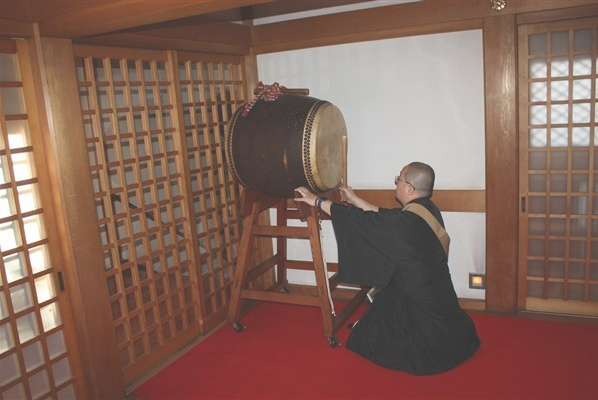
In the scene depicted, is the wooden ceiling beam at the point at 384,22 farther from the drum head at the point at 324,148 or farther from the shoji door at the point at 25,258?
the shoji door at the point at 25,258

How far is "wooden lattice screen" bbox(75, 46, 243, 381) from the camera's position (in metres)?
2.95


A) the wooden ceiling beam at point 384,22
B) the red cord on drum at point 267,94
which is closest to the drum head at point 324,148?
the red cord on drum at point 267,94

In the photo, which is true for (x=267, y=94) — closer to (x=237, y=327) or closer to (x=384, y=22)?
(x=384, y=22)

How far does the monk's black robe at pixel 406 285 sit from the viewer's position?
2.96m

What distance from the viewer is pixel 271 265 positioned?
13.2ft

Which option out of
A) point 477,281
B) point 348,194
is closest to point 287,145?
point 348,194

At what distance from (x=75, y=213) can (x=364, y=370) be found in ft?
6.19

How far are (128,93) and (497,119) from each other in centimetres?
243

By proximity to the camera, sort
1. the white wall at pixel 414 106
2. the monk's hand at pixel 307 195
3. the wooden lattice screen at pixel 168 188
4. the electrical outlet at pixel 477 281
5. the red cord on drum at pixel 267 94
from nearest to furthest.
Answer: the wooden lattice screen at pixel 168 188
the monk's hand at pixel 307 195
the red cord on drum at pixel 267 94
the white wall at pixel 414 106
the electrical outlet at pixel 477 281

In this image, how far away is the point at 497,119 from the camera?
3453 millimetres

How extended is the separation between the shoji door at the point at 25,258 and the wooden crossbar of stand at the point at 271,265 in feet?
4.16

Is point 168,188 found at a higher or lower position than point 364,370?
higher

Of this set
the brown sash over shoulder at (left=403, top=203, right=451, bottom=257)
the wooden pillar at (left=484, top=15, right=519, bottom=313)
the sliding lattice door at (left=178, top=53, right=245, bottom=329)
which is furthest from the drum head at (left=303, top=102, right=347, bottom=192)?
the wooden pillar at (left=484, top=15, right=519, bottom=313)

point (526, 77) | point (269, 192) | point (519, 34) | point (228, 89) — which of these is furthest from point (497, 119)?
point (228, 89)
